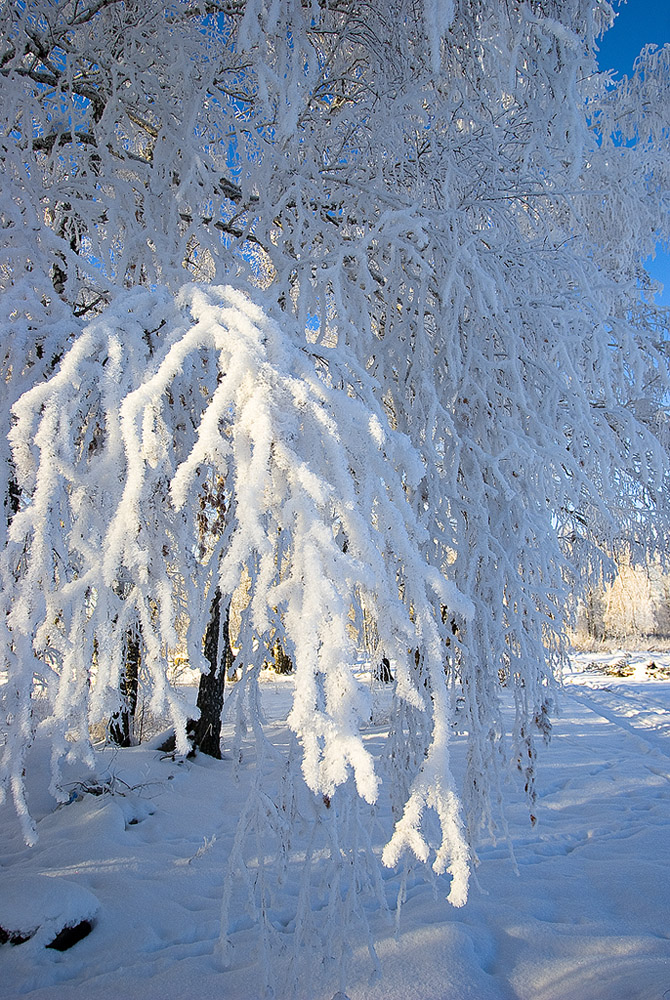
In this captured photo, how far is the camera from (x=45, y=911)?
3021 millimetres

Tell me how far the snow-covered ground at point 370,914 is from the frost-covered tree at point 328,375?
0.64 metres

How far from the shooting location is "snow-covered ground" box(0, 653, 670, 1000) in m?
2.43

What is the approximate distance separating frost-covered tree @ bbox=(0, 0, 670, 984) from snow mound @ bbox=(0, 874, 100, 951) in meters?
1.77

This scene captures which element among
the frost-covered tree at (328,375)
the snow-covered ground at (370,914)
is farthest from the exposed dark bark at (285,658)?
the snow-covered ground at (370,914)

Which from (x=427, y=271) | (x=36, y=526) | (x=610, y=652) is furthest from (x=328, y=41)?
(x=610, y=652)

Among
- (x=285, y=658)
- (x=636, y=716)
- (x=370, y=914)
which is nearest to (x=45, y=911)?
(x=370, y=914)

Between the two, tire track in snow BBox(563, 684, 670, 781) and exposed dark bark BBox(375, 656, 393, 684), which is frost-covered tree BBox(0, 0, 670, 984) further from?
tire track in snow BBox(563, 684, 670, 781)

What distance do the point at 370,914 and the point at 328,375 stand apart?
288 cm

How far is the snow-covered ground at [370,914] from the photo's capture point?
2428 millimetres

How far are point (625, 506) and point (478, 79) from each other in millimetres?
4818

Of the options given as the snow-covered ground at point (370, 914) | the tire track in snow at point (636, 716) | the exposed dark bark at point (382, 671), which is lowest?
the tire track in snow at point (636, 716)

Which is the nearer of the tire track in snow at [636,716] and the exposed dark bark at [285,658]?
the exposed dark bark at [285,658]

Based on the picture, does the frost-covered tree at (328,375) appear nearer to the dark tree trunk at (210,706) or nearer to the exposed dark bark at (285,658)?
the exposed dark bark at (285,658)

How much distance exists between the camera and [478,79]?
276 centimetres
